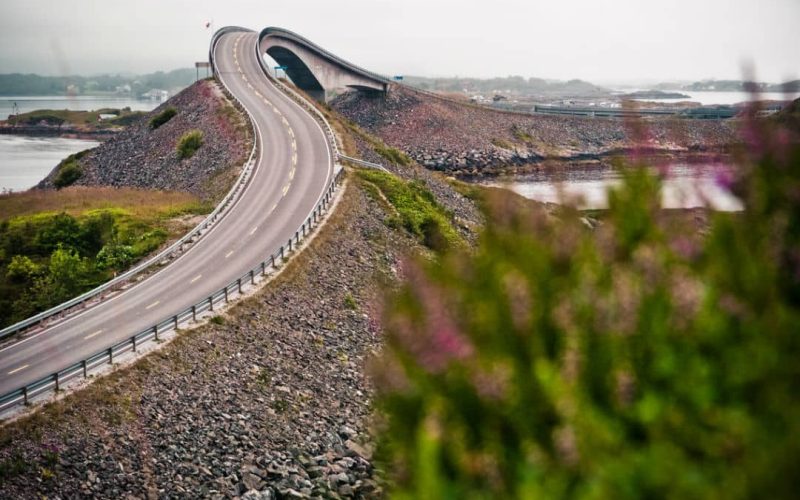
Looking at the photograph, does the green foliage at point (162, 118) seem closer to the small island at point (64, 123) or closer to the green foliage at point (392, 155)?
the green foliage at point (392, 155)

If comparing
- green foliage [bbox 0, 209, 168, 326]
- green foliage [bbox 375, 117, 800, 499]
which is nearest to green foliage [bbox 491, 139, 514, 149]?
green foliage [bbox 0, 209, 168, 326]

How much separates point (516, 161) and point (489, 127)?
11.4 m

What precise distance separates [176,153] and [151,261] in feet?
114

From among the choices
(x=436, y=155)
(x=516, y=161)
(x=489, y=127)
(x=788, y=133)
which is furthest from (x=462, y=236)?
(x=489, y=127)

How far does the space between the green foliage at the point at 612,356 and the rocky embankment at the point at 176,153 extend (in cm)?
4635

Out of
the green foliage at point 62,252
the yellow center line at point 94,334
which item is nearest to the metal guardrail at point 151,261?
the green foliage at point 62,252

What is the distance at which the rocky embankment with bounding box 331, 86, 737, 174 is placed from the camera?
108 m

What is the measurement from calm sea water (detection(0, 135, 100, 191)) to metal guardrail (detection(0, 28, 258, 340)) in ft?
132

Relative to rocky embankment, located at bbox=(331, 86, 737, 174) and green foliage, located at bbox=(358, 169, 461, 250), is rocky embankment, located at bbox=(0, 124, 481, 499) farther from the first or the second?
rocky embankment, located at bbox=(331, 86, 737, 174)

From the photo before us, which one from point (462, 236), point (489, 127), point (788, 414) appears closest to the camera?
point (788, 414)

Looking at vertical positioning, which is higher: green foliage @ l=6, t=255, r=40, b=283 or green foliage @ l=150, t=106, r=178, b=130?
green foliage @ l=150, t=106, r=178, b=130

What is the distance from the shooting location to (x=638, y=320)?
8.38 metres

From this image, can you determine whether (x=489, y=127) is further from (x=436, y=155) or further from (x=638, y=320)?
(x=638, y=320)

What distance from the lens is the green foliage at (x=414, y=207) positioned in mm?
50062
